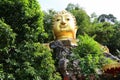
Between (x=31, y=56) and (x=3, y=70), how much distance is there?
2.26ft

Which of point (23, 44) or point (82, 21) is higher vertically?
point (82, 21)

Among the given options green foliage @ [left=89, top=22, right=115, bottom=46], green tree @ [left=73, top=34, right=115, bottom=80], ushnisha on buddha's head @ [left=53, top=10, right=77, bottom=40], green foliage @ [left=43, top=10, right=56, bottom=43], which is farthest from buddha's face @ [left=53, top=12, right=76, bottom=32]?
green foliage @ [left=89, top=22, right=115, bottom=46]

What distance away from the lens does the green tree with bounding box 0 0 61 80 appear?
846cm

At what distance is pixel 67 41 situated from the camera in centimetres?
1303

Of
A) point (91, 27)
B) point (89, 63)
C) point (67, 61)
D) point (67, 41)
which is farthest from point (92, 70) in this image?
point (91, 27)

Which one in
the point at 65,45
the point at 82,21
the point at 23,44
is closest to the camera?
the point at 23,44

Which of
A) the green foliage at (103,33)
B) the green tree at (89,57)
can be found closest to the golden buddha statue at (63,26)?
the green tree at (89,57)

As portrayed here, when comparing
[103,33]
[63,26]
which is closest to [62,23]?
[63,26]

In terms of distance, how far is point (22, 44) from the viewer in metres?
8.76

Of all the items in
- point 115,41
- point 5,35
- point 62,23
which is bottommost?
point 115,41

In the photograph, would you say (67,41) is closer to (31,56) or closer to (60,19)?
(60,19)

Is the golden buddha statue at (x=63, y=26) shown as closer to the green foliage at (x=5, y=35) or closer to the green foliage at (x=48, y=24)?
the green foliage at (x=48, y=24)

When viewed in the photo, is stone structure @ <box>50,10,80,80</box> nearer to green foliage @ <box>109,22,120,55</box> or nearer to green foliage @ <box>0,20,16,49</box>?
green foliage @ <box>0,20,16,49</box>

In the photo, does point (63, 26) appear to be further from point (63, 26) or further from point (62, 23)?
point (62, 23)
